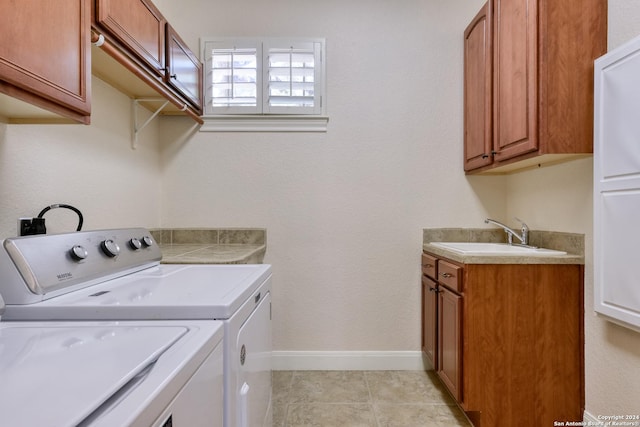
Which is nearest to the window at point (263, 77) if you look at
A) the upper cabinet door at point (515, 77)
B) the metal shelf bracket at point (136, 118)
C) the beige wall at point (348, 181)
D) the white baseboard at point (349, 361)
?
the beige wall at point (348, 181)

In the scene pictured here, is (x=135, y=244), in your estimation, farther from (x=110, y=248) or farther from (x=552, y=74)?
(x=552, y=74)

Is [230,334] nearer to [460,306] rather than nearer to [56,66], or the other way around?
[56,66]

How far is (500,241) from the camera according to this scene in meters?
2.41

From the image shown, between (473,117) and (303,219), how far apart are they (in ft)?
4.53

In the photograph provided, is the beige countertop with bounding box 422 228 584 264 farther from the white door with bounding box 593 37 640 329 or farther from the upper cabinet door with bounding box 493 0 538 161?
the upper cabinet door with bounding box 493 0 538 161

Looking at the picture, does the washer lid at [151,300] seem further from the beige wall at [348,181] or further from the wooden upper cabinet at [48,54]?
the beige wall at [348,181]

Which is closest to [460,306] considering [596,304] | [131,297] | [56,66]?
[596,304]

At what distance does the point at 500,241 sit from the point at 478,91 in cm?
107

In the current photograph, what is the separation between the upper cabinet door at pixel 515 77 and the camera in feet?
5.35

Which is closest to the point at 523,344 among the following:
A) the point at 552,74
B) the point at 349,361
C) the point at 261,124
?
the point at 349,361

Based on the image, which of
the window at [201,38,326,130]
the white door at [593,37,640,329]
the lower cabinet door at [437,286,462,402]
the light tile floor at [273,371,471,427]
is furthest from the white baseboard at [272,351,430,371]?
the window at [201,38,326,130]

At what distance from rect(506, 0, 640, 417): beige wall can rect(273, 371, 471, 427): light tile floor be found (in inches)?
26.7

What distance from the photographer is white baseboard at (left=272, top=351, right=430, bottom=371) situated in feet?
7.84

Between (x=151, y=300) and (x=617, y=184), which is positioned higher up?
(x=617, y=184)
